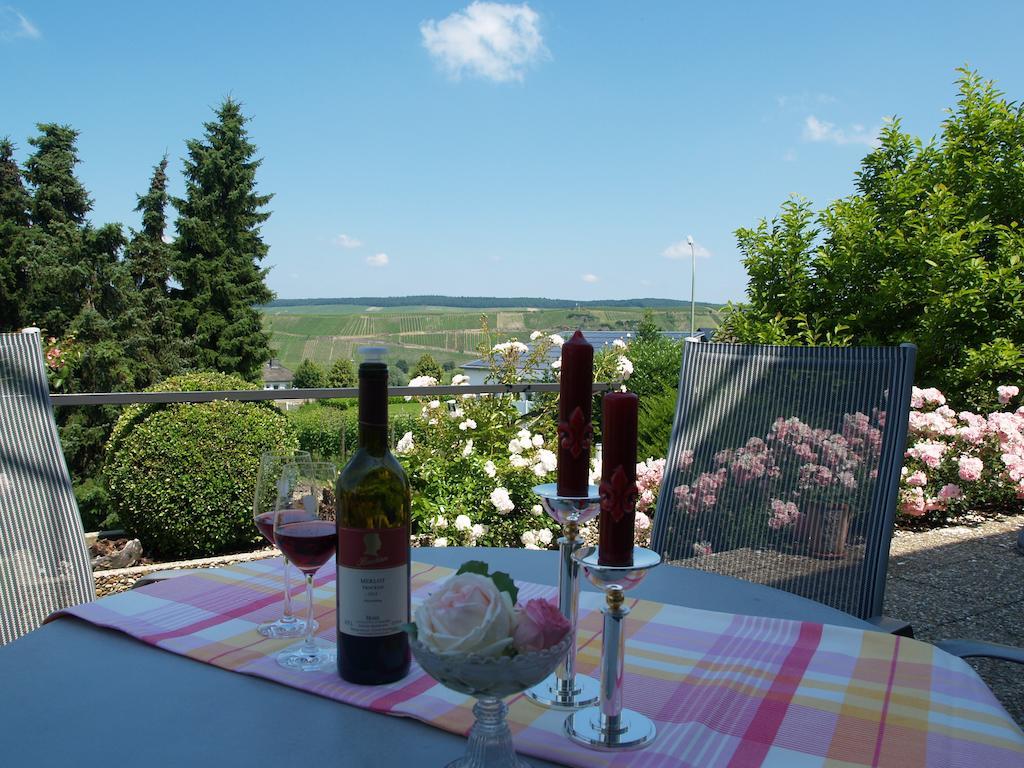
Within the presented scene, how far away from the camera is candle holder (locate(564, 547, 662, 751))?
69cm

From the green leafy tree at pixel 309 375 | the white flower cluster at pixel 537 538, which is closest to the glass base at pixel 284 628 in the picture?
the white flower cluster at pixel 537 538

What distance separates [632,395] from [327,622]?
1.86 ft

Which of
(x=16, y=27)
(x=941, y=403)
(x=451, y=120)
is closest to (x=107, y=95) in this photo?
(x=16, y=27)

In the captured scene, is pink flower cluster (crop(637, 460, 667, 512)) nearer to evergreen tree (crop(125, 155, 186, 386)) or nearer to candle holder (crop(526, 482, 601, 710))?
candle holder (crop(526, 482, 601, 710))

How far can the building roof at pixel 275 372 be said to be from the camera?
79.5ft

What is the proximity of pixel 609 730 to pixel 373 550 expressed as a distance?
10.9 inches

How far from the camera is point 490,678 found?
0.55 meters

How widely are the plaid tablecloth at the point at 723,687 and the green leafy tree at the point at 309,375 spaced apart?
2718 cm

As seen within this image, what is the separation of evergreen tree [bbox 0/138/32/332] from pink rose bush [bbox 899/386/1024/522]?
18953mm

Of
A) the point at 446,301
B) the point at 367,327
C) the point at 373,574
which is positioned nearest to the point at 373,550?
the point at 373,574

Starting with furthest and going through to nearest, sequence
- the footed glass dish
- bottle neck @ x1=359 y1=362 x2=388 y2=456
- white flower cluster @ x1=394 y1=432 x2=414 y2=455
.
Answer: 1. white flower cluster @ x1=394 y1=432 x2=414 y2=455
2. bottle neck @ x1=359 y1=362 x2=388 y2=456
3. the footed glass dish

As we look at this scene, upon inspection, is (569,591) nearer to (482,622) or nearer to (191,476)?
(482,622)

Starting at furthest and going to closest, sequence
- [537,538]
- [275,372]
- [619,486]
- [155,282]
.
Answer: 1. [275,372]
2. [155,282]
3. [537,538]
4. [619,486]

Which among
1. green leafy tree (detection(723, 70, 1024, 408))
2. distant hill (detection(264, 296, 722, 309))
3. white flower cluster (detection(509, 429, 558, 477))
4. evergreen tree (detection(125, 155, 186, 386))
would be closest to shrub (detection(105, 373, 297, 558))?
white flower cluster (detection(509, 429, 558, 477))
